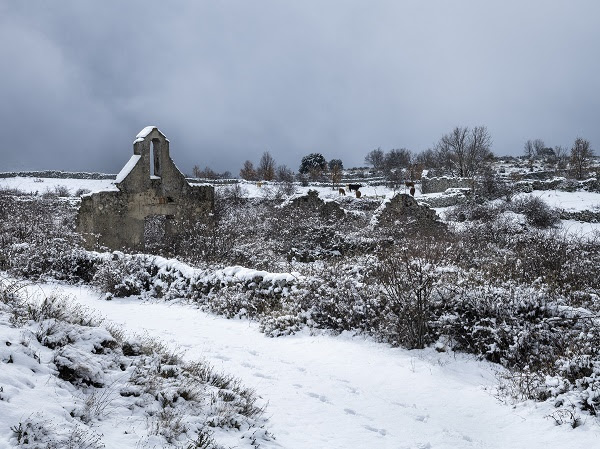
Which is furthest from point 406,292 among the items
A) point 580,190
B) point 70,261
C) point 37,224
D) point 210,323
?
point 580,190

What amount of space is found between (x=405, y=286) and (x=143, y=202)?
12.7 m

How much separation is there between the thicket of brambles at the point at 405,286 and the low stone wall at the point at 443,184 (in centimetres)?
1812

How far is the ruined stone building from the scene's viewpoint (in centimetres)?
1539

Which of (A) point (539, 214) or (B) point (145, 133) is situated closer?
(B) point (145, 133)

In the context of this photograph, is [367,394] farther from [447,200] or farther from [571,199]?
[571,199]

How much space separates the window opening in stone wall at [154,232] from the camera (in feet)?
53.3

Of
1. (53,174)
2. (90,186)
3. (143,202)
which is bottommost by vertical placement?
(143,202)

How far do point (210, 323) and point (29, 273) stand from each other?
6218 millimetres

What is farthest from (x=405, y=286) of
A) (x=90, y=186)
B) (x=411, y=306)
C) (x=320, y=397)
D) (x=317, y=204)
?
(x=90, y=186)

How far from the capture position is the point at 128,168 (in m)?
16.4

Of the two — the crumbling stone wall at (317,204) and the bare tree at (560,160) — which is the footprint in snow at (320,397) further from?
the bare tree at (560,160)

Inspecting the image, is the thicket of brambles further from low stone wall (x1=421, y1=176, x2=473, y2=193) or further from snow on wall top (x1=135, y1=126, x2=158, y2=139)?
low stone wall (x1=421, y1=176, x2=473, y2=193)

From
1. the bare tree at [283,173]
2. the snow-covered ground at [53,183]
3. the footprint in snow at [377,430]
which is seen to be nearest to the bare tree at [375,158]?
the bare tree at [283,173]

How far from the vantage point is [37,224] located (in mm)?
14969
